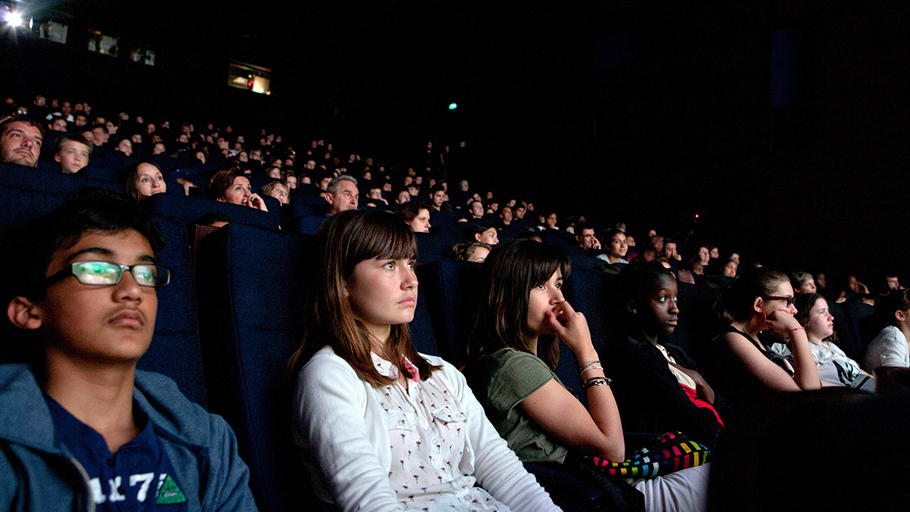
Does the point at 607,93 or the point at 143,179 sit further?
the point at 607,93

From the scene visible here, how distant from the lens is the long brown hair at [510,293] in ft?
4.21

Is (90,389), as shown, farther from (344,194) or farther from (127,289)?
(344,194)

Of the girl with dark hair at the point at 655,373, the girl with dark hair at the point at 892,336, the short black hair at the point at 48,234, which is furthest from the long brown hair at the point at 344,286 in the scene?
the girl with dark hair at the point at 892,336

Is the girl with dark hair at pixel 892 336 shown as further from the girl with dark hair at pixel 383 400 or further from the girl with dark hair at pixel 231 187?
the girl with dark hair at pixel 231 187

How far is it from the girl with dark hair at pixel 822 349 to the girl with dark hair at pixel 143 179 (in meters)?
2.98

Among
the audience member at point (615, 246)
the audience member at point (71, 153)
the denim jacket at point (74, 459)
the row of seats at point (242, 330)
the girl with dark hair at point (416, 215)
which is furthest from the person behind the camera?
the audience member at point (615, 246)

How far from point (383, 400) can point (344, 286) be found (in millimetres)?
240

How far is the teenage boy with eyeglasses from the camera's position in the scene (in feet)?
1.97

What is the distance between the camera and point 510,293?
4.28 feet

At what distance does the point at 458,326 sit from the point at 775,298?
1.27 metres

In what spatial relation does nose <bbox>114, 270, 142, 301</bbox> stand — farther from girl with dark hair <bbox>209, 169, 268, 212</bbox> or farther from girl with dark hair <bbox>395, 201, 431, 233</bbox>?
girl with dark hair <bbox>395, 201, 431, 233</bbox>

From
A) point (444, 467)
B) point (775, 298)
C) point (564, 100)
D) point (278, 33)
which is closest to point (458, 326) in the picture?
point (444, 467)

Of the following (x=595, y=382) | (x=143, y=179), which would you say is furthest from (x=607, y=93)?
(x=595, y=382)

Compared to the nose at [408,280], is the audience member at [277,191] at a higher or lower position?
higher
